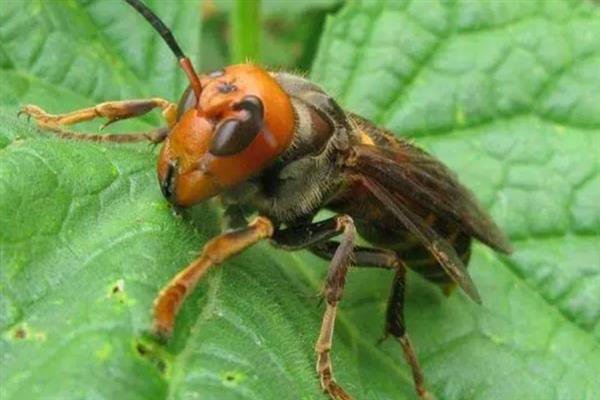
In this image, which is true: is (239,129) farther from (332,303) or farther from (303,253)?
(303,253)

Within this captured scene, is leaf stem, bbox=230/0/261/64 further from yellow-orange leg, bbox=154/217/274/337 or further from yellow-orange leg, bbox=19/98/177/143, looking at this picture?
yellow-orange leg, bbox=154/217/274/337

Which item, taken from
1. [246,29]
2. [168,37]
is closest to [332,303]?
[168,37]

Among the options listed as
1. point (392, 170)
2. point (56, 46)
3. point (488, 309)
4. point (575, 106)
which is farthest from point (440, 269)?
point (56, 46)

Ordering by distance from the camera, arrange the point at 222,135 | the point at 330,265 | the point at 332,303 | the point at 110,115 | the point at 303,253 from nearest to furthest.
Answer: the point at 222,135 → the point at 332,303 → the point at 330,265 → the point at 110,115 → the point at 303,253

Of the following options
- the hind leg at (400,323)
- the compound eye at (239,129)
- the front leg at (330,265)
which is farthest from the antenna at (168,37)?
the hind leg at (400,323)

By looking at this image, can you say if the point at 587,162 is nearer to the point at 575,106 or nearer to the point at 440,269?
the point at 575,106

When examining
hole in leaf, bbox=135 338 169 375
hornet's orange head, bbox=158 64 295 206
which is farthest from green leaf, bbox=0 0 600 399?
hornet's orange head, bbox=158 64 295 206
